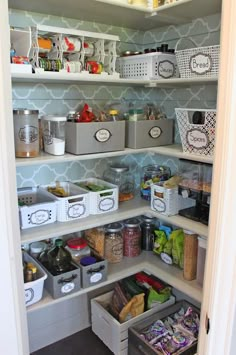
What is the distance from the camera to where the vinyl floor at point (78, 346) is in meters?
1.93

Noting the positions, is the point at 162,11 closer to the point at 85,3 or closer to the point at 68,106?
the point at 85,3

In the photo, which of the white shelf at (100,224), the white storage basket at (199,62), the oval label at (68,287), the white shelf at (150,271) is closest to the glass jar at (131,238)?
the white shelf at (150,271)

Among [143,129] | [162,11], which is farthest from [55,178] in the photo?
[162,11]

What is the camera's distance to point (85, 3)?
1.46 metres

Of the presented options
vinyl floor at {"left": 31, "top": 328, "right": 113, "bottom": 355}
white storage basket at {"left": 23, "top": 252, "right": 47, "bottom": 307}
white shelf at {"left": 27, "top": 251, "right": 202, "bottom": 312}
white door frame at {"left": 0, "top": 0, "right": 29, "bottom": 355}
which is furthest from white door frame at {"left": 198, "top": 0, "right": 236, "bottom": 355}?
vinyl floor at {"left": 31, "top": 328, "right": 113, "bottom": 355}

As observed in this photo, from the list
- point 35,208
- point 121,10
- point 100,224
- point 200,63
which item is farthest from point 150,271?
point 121,10

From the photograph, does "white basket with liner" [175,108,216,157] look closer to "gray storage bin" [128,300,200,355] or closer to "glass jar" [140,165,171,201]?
"glass jar" [140,165,171,201]

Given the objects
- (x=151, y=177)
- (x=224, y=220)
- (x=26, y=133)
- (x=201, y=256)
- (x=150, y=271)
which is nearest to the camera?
(x=224, y=220)

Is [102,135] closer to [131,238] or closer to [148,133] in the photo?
[148,133]

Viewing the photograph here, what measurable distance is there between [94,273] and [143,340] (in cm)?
43

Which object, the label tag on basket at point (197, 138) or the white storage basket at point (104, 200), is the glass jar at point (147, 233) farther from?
the label tag on basket at point (197, 138)

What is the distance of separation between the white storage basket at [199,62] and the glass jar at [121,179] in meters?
0.74

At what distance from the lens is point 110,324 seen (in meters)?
1.86

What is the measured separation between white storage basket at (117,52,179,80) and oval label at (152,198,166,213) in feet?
2.22
